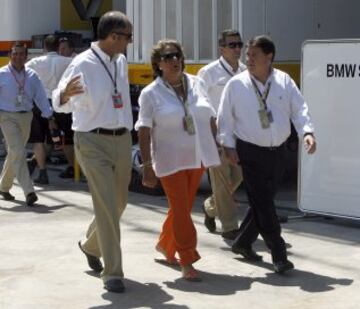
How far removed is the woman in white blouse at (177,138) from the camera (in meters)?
6.77

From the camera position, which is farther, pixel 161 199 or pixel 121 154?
pixel 161 199

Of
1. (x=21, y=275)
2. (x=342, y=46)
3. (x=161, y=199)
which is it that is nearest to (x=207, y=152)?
(x=21, y=275)

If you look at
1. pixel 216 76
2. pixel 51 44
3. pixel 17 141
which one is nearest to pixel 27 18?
pixel 51 44

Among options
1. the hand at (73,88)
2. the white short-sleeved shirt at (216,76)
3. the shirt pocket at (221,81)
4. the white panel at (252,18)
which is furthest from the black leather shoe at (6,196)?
the hand at (73,88)

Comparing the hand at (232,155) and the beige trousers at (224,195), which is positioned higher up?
the hand at (232,155)

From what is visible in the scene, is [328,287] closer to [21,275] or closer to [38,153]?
[21,275]

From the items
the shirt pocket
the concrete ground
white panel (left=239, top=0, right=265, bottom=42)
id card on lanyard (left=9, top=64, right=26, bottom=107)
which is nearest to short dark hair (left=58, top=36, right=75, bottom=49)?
id card on lanyard (left=9, top=64, right=26, bottom=107)

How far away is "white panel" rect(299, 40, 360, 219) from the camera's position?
8.56 metres

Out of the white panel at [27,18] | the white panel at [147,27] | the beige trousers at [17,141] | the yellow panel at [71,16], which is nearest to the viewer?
the beige trousers at [17,141]

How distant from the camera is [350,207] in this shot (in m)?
8.73

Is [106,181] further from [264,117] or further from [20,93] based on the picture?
[20,93]

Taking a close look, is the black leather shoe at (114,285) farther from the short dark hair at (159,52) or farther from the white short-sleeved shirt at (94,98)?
the short dark hair at (159,52)

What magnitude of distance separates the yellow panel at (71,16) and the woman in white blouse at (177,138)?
816 cm

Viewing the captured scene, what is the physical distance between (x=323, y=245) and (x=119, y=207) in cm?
211
